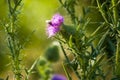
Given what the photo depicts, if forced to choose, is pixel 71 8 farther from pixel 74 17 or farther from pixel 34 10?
pixel 34 10

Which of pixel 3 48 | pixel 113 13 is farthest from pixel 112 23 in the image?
pixel 3 48

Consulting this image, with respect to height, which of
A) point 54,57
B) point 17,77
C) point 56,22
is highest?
point 56,22

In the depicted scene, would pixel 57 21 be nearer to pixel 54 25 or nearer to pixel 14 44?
pixel 54 25

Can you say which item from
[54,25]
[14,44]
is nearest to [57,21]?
[54,25]

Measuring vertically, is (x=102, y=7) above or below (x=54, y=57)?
above

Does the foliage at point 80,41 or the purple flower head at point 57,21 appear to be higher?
the purple flower head at point 57,21

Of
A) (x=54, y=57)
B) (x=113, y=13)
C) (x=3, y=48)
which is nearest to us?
(x=113, y=13)

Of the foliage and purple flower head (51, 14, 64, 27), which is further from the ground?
purple flower head (51, 14, 64, 27)

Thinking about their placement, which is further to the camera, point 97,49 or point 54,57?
point 54,57

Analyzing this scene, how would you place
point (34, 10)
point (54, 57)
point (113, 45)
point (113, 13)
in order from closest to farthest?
point (113, 13), point (113, 45), point (54, 57), point (34, 10)

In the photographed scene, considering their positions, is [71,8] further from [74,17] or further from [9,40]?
[9,40]

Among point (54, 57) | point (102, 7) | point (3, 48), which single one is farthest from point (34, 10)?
point (102, 7)
